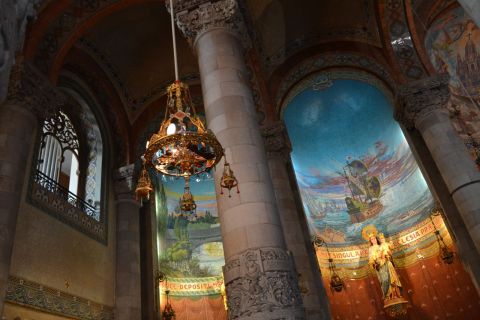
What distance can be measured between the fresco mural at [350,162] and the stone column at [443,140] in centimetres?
407

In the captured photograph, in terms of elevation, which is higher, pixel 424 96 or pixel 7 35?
pixel 424 96

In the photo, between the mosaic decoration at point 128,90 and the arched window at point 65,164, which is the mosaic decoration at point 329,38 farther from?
the arched window at point 65,164

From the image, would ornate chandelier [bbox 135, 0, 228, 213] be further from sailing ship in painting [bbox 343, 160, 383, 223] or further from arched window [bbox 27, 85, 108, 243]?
sailing ship in painting [bbox 343, 160, 383, 223]

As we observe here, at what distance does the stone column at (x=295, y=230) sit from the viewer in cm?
811

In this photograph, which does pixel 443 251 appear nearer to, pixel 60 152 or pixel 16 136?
pixel 60 152

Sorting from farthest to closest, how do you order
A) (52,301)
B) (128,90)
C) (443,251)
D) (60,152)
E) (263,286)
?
(443,251), (128,90), (60,152), (52,301), (263,286)

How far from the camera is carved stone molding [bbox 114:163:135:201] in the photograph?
10.3 m

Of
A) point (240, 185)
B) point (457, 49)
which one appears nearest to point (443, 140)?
point (457, 49)

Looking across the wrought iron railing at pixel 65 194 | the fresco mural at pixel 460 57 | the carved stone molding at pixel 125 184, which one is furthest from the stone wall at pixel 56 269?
the fresco mural at pixel 460 57

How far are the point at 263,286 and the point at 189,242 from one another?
9.38 metres

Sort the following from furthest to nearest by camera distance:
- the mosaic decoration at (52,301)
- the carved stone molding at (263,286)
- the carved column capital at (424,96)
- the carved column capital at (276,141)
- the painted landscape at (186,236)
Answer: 1. the painted landscape at (186,236)
2. the carved column capital at (276,141)
3. the carved column capital at (424,96)
4. the mosaic decoration at (52,301)
5. the carved stone molding at (263,286)

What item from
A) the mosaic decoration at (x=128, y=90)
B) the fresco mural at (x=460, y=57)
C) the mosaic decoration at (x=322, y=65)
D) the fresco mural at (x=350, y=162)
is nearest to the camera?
the mosaic decoration at (x=128, y=90)

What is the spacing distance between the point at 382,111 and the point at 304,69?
4221 millimetres

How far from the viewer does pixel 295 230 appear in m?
8.89
